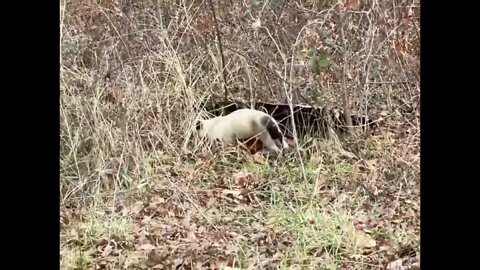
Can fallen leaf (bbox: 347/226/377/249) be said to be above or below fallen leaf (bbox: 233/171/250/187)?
below

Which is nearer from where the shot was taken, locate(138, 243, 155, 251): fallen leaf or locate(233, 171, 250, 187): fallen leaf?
locate(138, 243, 155, 251): fallen leaf

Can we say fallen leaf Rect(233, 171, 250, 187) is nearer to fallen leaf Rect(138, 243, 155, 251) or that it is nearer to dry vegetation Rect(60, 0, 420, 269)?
dry vegetation Rect(60, 0, 420, 269)

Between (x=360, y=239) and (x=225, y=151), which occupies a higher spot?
(x=225, y=151)

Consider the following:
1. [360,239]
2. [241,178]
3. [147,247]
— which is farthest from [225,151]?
[360,239]

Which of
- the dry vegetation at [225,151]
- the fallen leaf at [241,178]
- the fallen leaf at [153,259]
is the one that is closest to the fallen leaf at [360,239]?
the dry vegetation at [225,151]

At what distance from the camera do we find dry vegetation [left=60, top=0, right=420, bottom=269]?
2.16 metres

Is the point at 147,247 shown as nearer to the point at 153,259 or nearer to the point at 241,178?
the point at 153,259

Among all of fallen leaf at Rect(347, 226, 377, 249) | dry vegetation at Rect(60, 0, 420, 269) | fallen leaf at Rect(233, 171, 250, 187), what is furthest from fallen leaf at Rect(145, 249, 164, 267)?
fallen leaf at Rect(347, 226, 377, 249)

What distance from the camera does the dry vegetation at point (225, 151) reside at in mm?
2162

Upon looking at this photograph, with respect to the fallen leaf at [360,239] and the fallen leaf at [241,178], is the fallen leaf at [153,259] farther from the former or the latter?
the fallen leaf at [360,239]

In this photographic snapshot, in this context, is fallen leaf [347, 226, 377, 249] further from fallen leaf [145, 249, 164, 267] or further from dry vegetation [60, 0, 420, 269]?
fallen leaf [145, 249, 164, 267]

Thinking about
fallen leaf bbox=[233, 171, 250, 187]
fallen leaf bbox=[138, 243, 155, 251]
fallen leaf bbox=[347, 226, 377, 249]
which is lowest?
fallen leaf bbox=[347, 226, 377, 249]

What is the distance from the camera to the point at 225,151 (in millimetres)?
2281

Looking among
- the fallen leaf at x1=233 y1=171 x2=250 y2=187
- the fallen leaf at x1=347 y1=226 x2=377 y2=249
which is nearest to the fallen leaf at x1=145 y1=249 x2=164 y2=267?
the fallen leaf at x1=233 y1=171 x2=250 y2=187
